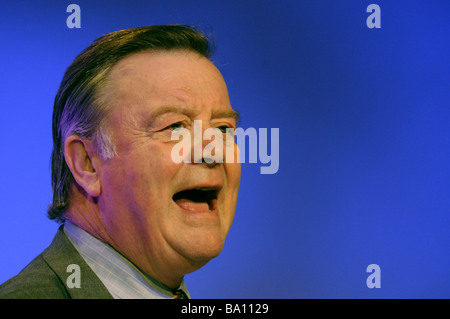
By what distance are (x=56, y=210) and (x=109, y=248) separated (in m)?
0.21

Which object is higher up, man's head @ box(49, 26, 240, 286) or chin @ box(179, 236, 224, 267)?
man's head @ box(49, 26, 240, 286)

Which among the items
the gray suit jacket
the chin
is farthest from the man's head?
the gray suit jacket

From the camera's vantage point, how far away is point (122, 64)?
4.69ft

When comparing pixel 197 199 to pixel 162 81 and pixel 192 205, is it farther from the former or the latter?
pixel 162 81

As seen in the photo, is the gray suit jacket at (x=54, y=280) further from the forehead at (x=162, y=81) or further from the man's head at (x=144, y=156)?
the forehead at (x=162, y=81)

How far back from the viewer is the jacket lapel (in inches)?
50.6

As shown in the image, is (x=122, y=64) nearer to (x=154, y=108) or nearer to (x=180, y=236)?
(x=154, y=108)

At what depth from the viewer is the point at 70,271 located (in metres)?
1.31

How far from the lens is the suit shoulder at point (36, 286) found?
123cm

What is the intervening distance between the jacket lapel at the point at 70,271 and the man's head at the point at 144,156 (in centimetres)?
9

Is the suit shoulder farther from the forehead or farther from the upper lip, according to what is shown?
the forehead

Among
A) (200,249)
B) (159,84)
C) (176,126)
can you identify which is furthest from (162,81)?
(200,249)
